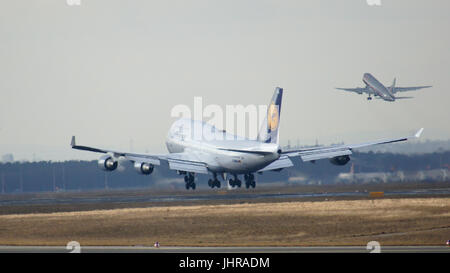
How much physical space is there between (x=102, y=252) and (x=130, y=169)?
271ft

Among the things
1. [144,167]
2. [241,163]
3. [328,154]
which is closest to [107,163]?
[144,167]

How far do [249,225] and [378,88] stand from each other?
3004 inches

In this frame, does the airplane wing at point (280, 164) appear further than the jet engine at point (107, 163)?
Yes

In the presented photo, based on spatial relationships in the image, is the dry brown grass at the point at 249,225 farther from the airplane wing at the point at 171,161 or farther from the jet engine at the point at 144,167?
the airplane wing at the point at 171,161

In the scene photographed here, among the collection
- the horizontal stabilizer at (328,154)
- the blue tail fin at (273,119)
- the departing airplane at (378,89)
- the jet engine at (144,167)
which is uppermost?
the departing airplane at (378,89)

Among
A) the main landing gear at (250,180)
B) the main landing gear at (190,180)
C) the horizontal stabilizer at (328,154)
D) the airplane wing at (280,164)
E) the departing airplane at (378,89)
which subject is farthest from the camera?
the departing airplane at (378,89)

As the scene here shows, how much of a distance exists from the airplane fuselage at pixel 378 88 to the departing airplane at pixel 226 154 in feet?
111

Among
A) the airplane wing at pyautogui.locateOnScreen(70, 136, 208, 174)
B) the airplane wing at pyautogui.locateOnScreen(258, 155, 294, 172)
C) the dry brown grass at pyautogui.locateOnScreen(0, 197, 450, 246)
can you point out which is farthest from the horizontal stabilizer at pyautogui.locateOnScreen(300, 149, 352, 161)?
the dry brown grass at pyautogui.locateOnScreen(0, 197, 450, 246)

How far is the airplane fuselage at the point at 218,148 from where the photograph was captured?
8469cm

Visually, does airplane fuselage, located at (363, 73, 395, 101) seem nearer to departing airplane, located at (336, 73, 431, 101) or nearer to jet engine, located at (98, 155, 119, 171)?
departing airplane, located at (336, 73, 431, 101)

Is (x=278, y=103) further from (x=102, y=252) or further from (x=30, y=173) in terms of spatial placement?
(x=30, y=173)

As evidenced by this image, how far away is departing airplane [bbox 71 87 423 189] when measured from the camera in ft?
280

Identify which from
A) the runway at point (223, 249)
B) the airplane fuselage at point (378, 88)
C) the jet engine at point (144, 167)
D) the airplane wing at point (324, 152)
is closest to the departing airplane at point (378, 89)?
the airplane fuselage at point (378, 88)

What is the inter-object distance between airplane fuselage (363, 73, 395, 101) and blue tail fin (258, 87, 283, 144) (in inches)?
1572
